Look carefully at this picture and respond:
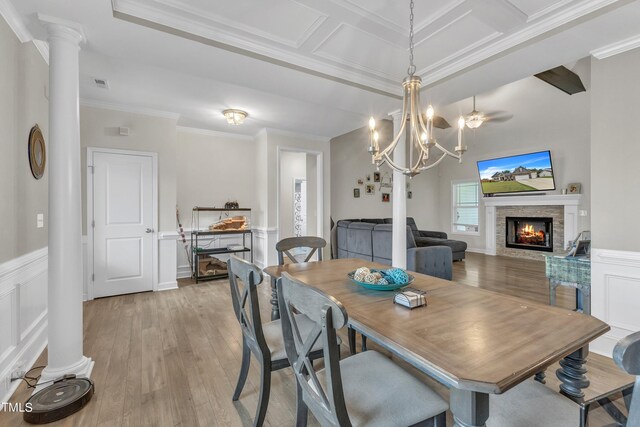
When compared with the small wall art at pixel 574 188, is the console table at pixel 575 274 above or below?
below

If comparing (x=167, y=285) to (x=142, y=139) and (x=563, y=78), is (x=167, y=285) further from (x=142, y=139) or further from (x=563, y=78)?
(x=563, y=78)

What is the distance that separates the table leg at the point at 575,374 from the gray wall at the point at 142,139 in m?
4.50

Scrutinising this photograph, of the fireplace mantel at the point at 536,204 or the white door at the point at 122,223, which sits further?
the fireplace mantel at the point at 536,204

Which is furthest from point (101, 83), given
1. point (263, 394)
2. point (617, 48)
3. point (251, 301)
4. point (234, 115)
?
point (617, 48)

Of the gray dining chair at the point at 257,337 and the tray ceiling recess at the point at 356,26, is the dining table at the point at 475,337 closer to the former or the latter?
the gray dining chair at the point at 257,337

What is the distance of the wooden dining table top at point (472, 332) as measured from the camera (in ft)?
2.93

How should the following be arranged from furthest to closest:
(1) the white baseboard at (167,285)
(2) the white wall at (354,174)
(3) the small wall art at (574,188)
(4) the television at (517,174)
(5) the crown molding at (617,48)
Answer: (2) the white wall at (354,174)
(4) the television at (517,174)
(3) the small wall art at (574,188)
(1) the white baseboard at (167,285)
(5) the crown molding at (617,48)

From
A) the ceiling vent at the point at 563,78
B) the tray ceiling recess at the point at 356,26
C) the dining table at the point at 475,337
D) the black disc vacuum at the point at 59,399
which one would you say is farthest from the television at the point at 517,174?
the black disc vacuum at the point at 59,399

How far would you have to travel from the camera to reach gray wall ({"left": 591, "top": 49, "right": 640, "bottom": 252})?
228cm

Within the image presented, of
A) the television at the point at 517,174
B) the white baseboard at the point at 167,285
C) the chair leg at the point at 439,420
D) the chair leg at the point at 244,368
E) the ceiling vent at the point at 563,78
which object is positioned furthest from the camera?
the television at the point at 517,174

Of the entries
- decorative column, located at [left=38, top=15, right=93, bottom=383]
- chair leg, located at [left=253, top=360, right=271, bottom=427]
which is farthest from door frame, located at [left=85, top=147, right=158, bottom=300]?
chair leg, located at [left=253, top=360, right=271, bottom=427]

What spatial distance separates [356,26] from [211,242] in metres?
4.25

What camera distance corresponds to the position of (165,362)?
230 centimetres

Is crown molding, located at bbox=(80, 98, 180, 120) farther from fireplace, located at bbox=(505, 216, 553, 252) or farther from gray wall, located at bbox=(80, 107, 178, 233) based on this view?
fireplace, located at bbox=(505, 216, 553, 252)
